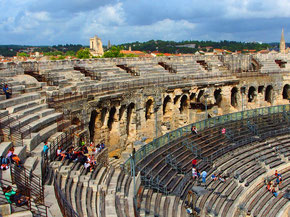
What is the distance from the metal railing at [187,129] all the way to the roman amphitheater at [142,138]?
88mm

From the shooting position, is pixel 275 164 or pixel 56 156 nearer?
pixel 56 156

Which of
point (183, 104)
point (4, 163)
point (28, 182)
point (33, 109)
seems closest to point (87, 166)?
point (28, 182)

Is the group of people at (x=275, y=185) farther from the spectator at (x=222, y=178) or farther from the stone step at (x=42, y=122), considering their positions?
the stone step at (x=42, y=122)

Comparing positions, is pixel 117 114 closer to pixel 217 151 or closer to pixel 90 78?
pixel 90 78

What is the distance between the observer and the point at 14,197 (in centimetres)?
1086

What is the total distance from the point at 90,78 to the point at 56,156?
47.5 feet

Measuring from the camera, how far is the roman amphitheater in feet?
50.0

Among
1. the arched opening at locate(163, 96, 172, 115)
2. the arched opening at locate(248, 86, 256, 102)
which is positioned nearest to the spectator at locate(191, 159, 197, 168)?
the arched opening at locate(163, 96, 172, 115)

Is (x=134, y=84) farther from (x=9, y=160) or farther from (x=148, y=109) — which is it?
(x=9, y=160)

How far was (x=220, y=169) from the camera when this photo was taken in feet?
78.8

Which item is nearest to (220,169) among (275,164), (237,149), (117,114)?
(237,149)

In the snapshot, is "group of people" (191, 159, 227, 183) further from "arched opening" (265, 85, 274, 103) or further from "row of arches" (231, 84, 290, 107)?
"arched opening" (265, 85, 274, 103)

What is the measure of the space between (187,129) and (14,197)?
17.5 m

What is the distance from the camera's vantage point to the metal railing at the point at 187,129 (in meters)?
20.3
